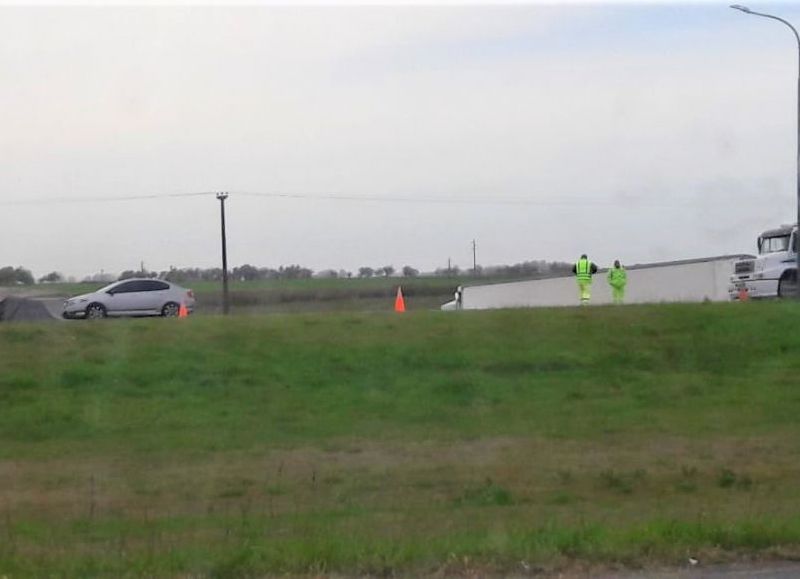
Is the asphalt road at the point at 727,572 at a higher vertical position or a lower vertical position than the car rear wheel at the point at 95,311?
lower

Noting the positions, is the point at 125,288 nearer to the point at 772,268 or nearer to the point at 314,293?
the point at 314,293

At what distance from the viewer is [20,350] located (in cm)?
2627

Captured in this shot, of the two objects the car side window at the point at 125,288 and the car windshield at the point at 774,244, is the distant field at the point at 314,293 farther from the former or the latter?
the car windshield at the point at 774,244

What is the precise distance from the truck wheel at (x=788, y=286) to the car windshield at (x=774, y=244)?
0.87 metres

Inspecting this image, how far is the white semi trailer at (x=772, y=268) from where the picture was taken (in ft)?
123

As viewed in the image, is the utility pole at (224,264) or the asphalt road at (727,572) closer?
the asphalt road at (727,572)

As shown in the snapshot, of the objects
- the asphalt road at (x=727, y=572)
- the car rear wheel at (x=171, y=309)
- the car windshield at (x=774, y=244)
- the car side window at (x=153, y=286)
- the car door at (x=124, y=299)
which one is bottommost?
the asphalt road at (x=727, y=572)

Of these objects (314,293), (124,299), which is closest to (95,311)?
(124,299)

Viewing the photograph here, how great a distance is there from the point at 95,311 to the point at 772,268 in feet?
67.1

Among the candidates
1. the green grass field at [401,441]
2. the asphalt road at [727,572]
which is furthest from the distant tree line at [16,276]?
the asphalt road at [727,572]

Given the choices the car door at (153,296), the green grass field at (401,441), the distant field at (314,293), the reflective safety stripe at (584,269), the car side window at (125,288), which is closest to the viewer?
the green grass field at (401,441)

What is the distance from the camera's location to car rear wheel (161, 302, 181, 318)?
1532 inches

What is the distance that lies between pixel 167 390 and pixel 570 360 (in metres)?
8.32

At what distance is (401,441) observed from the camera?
1961 cm
